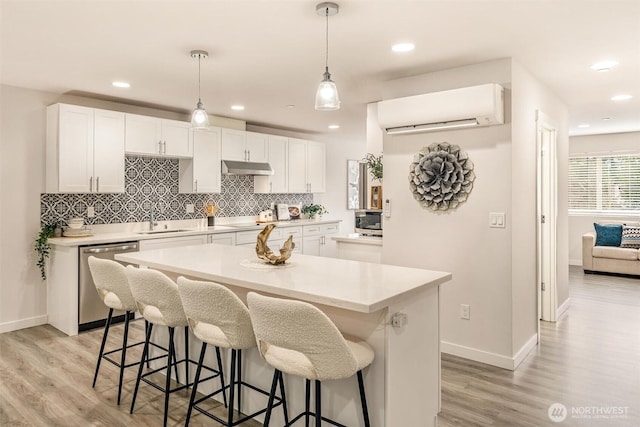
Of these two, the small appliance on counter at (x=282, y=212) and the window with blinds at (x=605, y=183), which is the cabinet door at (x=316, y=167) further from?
the window with blinds at (x=605, y=183)

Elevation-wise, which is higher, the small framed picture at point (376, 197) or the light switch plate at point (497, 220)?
the small framed picture at point (376, 197)

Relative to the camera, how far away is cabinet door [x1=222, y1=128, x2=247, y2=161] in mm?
5762

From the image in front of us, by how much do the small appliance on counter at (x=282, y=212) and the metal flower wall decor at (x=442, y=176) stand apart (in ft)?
11.6

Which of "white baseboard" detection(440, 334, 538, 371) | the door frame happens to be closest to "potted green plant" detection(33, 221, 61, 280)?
"white baseboard" detection(440, 334, 538, 371)

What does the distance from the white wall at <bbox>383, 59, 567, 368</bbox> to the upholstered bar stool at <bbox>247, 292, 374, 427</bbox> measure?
6.23 ft

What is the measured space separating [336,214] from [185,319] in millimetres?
5977

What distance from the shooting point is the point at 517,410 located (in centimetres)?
265

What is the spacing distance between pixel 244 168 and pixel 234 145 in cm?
35

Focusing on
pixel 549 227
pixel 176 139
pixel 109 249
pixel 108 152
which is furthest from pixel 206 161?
pixel 549 227

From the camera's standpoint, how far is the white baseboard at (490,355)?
3.31 m

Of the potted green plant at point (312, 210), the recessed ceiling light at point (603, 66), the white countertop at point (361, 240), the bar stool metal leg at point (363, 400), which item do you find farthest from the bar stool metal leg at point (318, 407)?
the potted green plant at point (312, 210)

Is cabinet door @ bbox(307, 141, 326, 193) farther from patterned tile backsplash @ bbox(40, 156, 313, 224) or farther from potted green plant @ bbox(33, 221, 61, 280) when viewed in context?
potted green plant @ bbox(33, 221, 61, 280)

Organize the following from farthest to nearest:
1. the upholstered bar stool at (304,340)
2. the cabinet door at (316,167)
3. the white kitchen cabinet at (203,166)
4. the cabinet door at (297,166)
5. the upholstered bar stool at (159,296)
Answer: the cabinet door at (316,167)
the cabinet door at (297,166)
the white kitchen cabinet at (203,166)
the upholstered bar stool at (159,296)
the upholstered bar stool at (304,340)

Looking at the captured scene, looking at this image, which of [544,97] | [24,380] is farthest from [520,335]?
[24,380]
